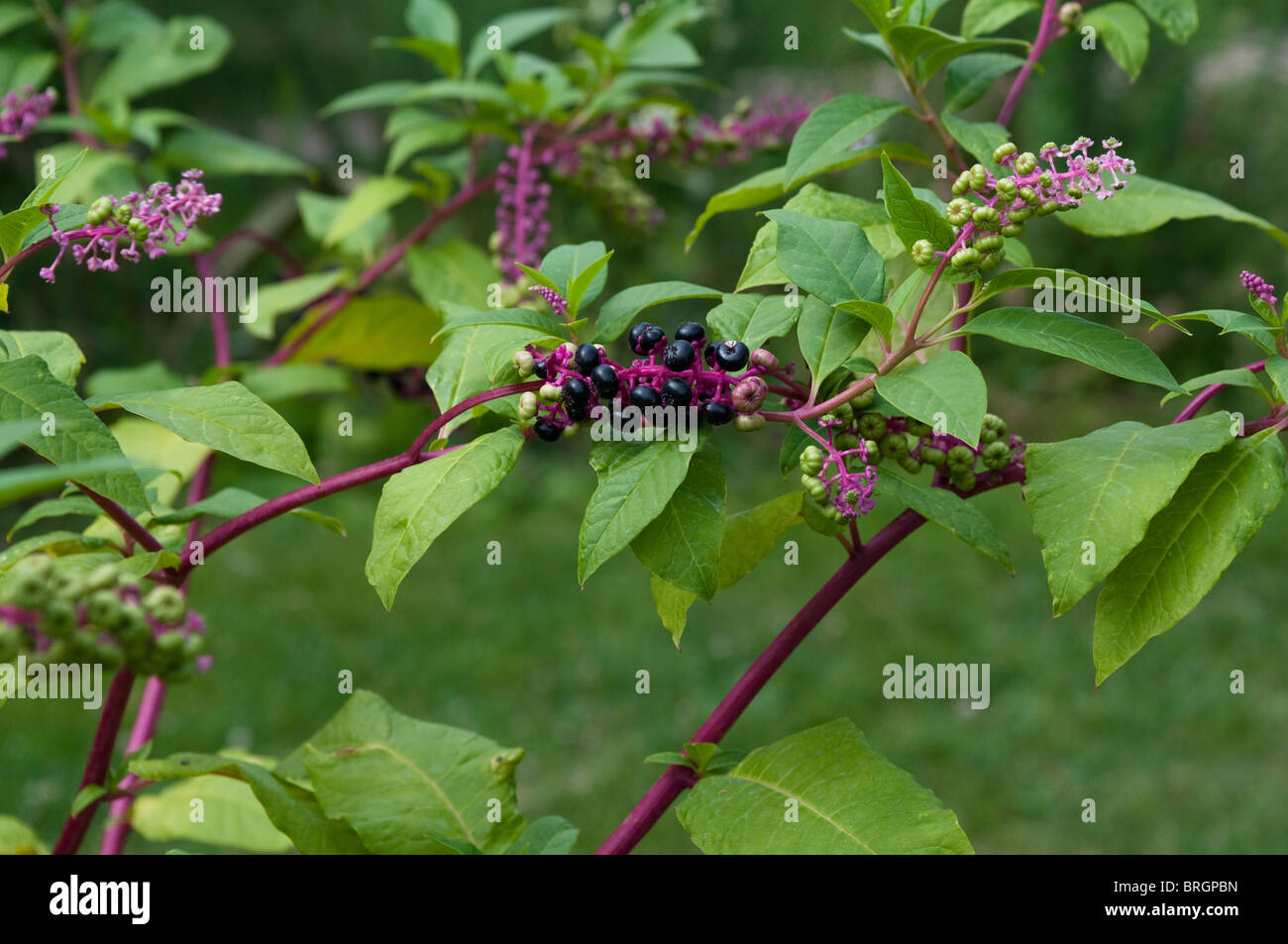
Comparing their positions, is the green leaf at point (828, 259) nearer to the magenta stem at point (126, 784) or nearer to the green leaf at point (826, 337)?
the green leaf at point (826, 337)

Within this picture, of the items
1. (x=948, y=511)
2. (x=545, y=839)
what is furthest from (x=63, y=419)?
(x=948, y=511)

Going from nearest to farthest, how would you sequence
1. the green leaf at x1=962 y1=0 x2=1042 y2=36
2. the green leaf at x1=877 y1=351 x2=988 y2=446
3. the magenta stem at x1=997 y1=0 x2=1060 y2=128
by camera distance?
1. the green leaf at x1=877 y1=351 x2=988 y2=446
2. the magenta stem at x1=997 y1=0 x2=1060 y2=128
3. the green leaf at x1=962 y1=0 x2=1042 y2=36

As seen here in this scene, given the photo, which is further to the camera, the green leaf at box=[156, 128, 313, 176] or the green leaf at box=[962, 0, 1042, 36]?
the green leaf at box=[156, 128, 313, 176]

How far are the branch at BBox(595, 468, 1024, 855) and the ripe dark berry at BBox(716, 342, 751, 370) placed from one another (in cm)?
24

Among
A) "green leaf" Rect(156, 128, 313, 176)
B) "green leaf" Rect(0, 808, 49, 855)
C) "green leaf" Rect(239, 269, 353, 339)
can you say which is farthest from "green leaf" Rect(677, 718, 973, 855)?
"green leaf" Rect(156, 128, 313, 176)

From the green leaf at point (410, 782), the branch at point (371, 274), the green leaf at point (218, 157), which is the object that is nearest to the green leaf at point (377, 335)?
the branch at point (371, 274)

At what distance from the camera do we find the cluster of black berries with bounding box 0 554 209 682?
0.67 meters

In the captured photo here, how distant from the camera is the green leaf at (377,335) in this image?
197 centimetres

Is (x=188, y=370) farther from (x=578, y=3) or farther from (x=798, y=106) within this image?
(x=798, y=106)

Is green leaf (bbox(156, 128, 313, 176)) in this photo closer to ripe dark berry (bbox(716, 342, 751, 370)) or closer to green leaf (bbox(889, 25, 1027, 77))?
green leaf (bbox(889, 25, 1027, 77))

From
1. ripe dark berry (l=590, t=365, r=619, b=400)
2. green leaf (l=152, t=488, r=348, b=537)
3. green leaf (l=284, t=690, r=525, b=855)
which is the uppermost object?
ripe dark berry (l=590, t=365, r=619, b=400)

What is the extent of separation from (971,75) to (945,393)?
67 centimetres

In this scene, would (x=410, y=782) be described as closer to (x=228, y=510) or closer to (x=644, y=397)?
(x=228, y=510)

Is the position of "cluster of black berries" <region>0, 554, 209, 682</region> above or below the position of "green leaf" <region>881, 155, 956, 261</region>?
below
